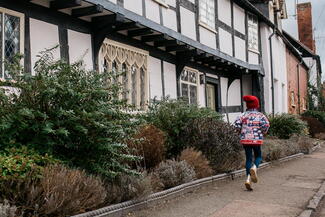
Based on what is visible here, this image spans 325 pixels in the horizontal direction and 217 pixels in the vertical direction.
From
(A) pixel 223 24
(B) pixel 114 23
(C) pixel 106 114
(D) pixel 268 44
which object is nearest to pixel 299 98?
(D) pixel 268 44

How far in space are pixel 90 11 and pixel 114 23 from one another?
68cm

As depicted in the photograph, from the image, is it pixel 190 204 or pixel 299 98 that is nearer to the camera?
pixel 190 204

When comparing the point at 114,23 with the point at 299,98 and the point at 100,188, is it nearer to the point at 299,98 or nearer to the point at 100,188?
the point at 100,188

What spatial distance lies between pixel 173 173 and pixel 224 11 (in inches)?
401

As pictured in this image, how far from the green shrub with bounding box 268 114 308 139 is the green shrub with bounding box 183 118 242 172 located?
7564mm

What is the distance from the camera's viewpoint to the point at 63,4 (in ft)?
23.0

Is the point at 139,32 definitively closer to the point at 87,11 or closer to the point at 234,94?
the point at 87,11

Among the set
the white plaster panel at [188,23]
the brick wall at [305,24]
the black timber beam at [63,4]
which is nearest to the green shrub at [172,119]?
the black timber beam at [63,4]

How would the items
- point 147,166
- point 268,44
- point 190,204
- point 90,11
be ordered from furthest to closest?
1. point 268,44
2. point 90,11
3. point 147,166
4. point 190,204

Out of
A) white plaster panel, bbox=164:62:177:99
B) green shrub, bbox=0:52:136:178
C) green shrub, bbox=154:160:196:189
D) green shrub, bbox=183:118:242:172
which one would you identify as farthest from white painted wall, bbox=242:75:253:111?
green shrub, bbox=0:52:136:178

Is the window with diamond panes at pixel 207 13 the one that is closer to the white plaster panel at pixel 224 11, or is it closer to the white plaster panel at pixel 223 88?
the white plaster panel at pixel 224 11

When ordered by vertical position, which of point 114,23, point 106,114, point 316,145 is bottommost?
point 316,145

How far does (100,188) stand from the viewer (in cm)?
457

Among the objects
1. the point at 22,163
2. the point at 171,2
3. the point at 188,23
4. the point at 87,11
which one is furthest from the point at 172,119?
the point at 188,23
